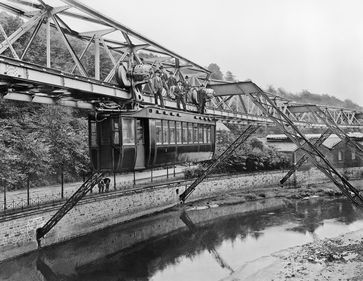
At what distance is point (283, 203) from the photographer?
127 feet

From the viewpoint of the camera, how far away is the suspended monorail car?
57.6ft

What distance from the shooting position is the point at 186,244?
26.1 meters

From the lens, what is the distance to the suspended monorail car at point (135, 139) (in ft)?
57.6

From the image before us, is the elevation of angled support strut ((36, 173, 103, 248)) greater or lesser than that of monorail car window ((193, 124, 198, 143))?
lesser

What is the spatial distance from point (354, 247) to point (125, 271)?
39.2 ft

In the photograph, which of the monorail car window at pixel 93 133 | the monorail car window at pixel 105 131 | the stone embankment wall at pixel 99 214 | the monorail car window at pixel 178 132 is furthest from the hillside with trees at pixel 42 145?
the monorail car window at pixel 178 132

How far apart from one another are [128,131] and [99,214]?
10595 mm

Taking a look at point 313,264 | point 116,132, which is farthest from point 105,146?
point 313,264

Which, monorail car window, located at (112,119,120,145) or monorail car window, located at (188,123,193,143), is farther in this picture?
monorail car window, located at (188,123,193,143)

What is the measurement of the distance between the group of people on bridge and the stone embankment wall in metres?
8.34

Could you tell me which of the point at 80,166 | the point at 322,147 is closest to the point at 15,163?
the point at 80,166

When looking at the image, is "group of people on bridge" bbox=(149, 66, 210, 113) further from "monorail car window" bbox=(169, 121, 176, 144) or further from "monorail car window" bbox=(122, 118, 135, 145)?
"monorail car window" bbox=(122, 118, 135, 145)


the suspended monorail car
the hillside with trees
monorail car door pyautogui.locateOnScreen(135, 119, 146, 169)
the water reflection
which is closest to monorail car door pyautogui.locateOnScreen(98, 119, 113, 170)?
the suspended monorail car

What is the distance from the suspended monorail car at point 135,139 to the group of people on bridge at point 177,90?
1129 millimetres
